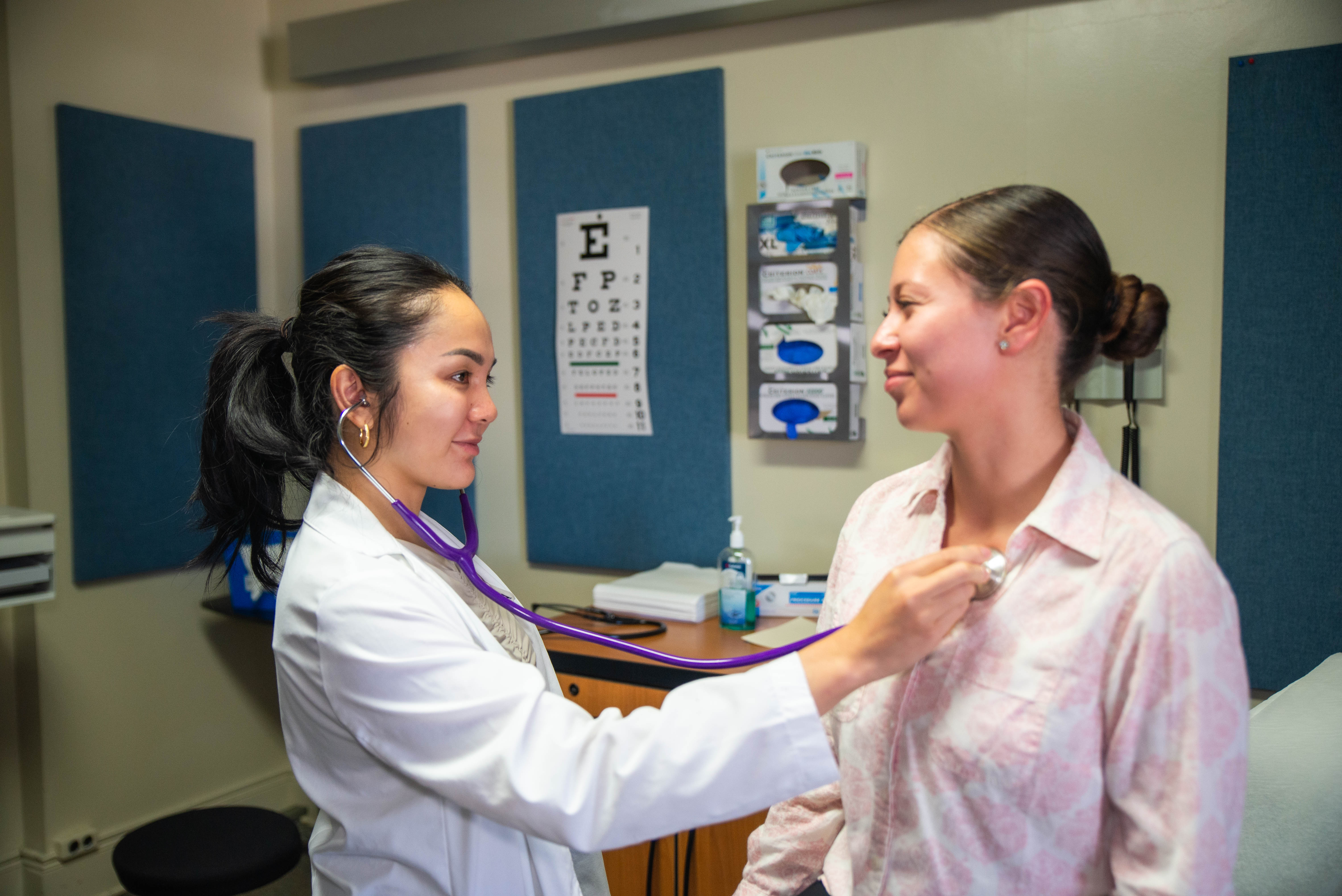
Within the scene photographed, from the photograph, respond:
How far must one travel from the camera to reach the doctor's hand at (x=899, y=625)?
0.96 metres

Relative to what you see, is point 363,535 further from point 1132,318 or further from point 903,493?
point 1132,318

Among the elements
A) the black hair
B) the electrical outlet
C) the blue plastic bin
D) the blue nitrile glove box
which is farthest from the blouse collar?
the electrical outlet

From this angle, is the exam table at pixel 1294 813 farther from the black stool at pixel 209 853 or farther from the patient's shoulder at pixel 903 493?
the black stool at pixel 209 853

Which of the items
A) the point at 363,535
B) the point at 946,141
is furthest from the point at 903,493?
the point at 946,141

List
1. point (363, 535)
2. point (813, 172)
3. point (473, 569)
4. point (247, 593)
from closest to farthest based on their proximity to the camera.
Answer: point (363, 535), point (473, 569), point (813, 172), point (247, 593)

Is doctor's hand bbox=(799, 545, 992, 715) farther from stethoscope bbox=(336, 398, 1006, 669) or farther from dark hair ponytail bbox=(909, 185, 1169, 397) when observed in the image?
dark hair ponytail bbox=(909, 185, 1169, 397)

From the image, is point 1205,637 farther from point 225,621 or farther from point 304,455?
point 225,621

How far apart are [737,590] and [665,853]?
1.98 ft

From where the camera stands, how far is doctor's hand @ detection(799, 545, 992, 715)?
0.96 metres

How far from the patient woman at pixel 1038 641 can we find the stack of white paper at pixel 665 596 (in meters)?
1.08

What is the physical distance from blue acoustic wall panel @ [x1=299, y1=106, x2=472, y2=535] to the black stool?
44.2 inches

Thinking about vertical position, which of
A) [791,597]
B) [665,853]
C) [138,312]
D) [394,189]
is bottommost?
[665,853]

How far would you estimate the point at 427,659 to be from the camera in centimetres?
108

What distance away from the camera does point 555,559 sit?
2867mm
